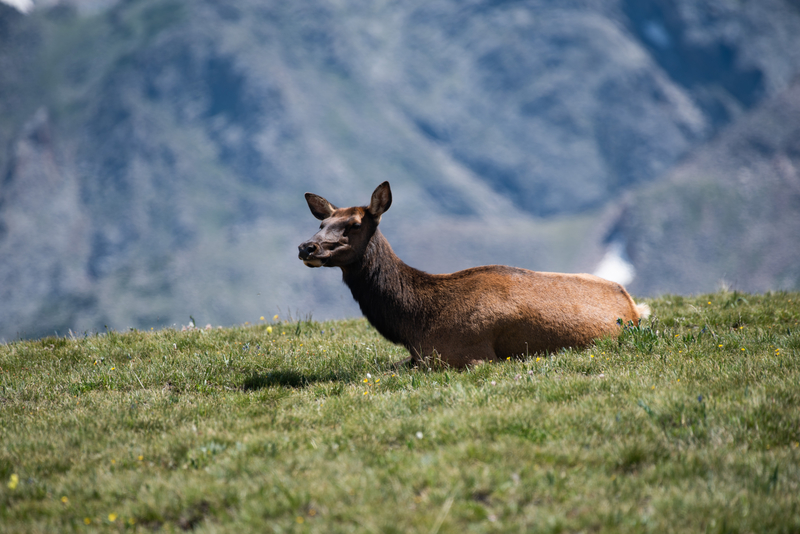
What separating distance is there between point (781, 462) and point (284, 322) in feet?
30.7

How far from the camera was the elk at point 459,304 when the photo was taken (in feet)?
29.8

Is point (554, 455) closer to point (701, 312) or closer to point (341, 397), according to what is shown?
point (341, 397)

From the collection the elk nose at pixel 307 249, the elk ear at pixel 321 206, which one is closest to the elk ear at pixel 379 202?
the elk ear at pixel 321 206

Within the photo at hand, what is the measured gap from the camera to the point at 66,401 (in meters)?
7.88

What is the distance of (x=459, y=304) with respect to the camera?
933 cm

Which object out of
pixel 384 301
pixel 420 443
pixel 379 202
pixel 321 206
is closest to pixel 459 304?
pixel 384 301

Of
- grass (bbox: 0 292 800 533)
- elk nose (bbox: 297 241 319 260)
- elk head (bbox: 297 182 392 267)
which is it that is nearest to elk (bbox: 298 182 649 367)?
elk head (bbox: 297 182 392 267)

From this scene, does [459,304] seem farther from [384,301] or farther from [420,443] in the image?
[420,443]

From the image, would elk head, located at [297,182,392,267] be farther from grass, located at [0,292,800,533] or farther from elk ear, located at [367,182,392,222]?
grass, located at [0,292,800,533]

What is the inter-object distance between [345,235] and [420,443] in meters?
3.86

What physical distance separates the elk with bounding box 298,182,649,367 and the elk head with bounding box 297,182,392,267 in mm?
14

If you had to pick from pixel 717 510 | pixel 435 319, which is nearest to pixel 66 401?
pixel 435 319

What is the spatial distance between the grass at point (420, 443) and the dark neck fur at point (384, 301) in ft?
2.20

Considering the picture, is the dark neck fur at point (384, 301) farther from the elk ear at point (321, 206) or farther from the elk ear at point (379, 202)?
the elk ear at point (321, 206)
